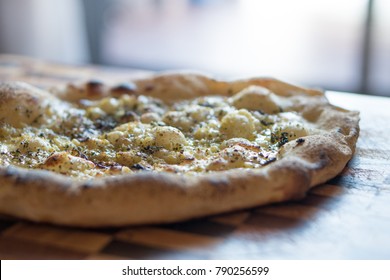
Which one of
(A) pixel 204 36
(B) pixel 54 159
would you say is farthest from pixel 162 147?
(A) pixel 204 36

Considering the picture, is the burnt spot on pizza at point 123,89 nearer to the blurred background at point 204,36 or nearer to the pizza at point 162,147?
the pizza at point 162,147

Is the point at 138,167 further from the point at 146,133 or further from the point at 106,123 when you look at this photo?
the point at 106,123

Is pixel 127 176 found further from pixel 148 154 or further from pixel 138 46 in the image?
pixel 138 46

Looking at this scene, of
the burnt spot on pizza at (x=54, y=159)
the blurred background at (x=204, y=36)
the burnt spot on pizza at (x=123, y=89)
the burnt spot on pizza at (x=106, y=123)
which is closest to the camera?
the burnt spot on pizza at (x=54, y=159)

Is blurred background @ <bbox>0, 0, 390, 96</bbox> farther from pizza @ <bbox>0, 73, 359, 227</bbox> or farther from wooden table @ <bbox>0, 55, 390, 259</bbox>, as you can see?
wooden table @ <bbox>0, 55, 390, 259</bbox>

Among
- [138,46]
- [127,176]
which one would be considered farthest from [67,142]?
[138,46]

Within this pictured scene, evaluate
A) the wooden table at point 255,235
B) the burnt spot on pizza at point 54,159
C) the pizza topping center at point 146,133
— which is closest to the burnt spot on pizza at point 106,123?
the pizza topping center at point 146,133
